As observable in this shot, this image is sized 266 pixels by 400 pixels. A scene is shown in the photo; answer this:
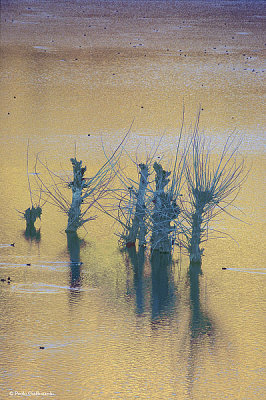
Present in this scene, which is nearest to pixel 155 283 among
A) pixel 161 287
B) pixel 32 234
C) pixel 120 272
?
pixel 161 287

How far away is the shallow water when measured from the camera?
712 cm

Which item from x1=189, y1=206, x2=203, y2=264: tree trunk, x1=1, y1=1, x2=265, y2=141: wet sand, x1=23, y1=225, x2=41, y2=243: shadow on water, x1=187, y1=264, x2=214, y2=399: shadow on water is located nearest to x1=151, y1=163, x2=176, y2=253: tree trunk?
x1=189, y1=206, x2=203, y2=264: tree trunk

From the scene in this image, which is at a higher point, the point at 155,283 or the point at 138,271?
the point at 138,271

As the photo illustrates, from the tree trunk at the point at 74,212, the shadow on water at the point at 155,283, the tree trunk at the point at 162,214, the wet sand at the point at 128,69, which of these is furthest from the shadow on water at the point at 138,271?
→ the wet sand at the point at 128,69

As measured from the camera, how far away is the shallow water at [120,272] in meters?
7.12

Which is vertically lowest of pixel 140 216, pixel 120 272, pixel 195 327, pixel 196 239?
pixel 195 327

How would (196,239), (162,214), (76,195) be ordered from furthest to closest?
(76,195) → (162,214) → (196,239)

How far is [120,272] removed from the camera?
9.49 metres

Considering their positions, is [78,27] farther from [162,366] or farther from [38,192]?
[162,366]

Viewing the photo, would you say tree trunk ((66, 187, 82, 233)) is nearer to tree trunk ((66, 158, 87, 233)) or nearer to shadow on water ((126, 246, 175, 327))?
tree trunk ((66, 158, 87, 233))

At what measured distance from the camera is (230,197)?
12.3 metres

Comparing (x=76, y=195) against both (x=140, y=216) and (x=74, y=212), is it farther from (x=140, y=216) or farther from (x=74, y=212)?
(x=140, y=216)

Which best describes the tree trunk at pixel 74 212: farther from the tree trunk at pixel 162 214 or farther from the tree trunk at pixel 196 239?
the tree trunk at pixel 196 239

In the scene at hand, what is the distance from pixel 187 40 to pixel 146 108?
34.7ft
